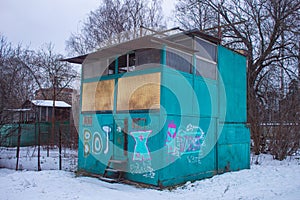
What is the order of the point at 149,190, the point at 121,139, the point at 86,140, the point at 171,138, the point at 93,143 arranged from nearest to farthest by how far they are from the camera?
1. the point at 149,190
2. the point at 171,138
3. the point at 121,139
4. the point at 93,143
5. the point at 86,140

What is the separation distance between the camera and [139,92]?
343 inches

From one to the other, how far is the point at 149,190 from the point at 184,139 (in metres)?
1.84

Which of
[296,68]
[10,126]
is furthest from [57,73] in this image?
[296,68]

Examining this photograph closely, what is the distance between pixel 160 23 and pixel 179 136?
60.7ft

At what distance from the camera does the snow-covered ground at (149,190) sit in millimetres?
7023

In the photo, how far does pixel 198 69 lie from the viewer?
9.35 metres

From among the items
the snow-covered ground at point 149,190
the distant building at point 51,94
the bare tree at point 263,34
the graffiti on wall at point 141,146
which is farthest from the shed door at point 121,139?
the distant building at point 51,94

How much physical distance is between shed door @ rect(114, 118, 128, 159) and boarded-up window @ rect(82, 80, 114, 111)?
0.73 meters

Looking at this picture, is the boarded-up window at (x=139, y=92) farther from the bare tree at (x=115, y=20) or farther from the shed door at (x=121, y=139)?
the bare tree at (x=115, y=20)

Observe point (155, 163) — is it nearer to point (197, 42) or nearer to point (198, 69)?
point (198, 69)

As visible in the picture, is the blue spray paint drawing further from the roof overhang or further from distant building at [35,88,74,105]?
distant building at [35,88,74,105]

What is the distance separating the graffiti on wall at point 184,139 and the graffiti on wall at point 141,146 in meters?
0.62

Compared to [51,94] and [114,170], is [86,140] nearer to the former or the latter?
[114,170]

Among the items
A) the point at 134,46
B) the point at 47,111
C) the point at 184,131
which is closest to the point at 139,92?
the point at 134,46
